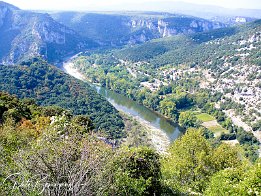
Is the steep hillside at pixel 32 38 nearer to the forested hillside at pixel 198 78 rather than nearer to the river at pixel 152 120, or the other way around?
the forested hillside at pixel 198 78

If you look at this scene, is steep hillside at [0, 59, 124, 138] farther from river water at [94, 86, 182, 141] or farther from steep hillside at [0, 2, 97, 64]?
steep hillside at [0, 2, 97, 64]

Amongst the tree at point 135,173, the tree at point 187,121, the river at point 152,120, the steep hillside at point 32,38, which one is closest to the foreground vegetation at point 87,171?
the tree at point 135,173

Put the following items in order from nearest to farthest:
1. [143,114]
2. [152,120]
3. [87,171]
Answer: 1. [87,171]
2. [152,120]
3. [143,114]

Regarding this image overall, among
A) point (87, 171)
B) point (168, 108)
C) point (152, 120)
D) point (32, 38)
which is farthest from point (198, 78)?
point (87, 171)

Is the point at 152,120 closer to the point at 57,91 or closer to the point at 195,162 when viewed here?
the point at 57,91

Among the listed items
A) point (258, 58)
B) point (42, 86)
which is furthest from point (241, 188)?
point (258, 58)

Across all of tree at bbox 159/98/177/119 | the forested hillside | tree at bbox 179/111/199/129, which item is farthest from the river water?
the forested hillside
